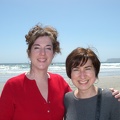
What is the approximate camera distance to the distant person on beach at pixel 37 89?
312 cm

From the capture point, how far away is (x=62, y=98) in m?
3.54

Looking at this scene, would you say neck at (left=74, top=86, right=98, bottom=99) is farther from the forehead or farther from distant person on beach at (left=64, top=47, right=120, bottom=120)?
the forehead

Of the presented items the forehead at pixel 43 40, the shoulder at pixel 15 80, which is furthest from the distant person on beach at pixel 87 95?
the shoulder at pixel 15 80

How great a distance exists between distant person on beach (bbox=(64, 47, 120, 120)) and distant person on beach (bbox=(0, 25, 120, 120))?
0.18m

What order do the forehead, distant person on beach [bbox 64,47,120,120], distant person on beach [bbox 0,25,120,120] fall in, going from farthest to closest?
the forehead < distant person on beach [bbox 0,25,120,120] < distant person on beach [bbox 64,47,120,120]

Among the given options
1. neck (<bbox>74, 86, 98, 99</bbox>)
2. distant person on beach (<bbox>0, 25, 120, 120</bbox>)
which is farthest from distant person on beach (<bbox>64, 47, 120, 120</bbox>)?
distant person on beach (<bbox>0, 25, 120, 120</bbox>)

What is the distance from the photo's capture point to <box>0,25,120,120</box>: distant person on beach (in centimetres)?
312

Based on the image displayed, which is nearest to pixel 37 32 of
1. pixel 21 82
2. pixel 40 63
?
pixel 40 63

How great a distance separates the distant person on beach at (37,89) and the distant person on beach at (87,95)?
180 mm

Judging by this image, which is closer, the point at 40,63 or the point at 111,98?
the point at 111,98

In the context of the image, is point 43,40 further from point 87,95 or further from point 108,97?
point 108,97

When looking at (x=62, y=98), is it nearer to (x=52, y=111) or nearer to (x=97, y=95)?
(x=52, y=111)

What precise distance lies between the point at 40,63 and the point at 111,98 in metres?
1.14

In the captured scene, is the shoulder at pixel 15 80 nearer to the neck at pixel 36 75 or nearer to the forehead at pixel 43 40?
the neck at pixel 36 75
